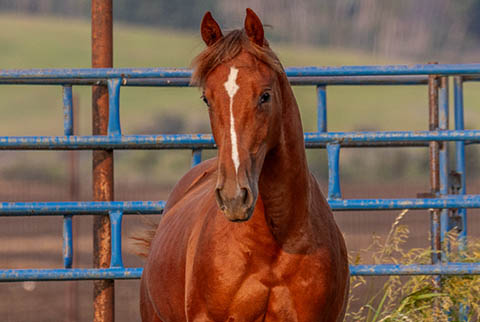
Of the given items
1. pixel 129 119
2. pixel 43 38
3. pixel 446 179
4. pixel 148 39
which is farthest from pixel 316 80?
pixel 129 119

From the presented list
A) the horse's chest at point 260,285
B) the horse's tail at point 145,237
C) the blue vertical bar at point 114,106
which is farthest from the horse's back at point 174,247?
the blue vertical bar at point 114,106

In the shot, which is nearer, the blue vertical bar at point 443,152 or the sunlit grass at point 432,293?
the sunlit grass at point 432,293

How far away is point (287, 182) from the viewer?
11.0ft

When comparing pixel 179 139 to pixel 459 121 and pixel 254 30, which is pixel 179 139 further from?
pixel 254 30

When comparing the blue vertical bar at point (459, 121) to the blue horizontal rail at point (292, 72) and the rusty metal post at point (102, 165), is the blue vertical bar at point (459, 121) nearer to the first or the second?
the blue horizontal rail at point (292, 72)

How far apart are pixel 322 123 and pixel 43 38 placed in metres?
12.0

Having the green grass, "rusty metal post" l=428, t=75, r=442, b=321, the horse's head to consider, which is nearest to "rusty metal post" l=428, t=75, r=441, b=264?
"rusty metal post" l=428, t=75, r=442, b=321

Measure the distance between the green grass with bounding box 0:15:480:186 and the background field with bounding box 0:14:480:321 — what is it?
29 millimetres

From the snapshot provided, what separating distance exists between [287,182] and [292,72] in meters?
2.05

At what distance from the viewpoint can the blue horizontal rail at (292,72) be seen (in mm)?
5305

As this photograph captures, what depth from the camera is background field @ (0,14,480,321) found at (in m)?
11.7

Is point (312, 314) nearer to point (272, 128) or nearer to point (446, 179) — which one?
point (272, 128)

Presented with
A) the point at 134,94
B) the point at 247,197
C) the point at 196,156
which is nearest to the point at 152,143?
the point at 196,156

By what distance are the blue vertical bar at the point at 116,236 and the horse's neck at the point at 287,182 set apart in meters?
2.15
